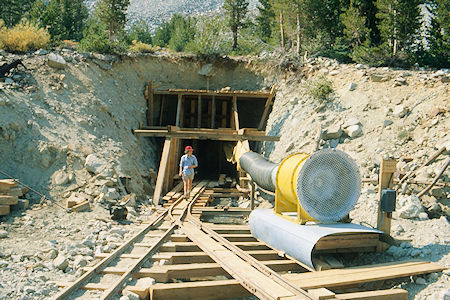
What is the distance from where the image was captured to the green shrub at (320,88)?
13.5 metres

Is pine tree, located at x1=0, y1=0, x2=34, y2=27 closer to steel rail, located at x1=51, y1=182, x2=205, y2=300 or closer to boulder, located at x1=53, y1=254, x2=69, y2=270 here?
steel rail, located at x1=51, y1=182, x2=205, y2=300

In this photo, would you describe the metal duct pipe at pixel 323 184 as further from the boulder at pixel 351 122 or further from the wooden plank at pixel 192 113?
the wooden plank at pixel 192 113

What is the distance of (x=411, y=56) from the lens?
15266mm

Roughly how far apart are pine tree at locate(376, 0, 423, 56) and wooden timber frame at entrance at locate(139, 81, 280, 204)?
5.54 m

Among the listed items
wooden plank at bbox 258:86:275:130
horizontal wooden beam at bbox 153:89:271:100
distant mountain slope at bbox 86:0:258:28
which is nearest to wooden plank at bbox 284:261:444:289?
wooden plank at bbox 258:86:275:130

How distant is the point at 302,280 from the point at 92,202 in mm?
6045

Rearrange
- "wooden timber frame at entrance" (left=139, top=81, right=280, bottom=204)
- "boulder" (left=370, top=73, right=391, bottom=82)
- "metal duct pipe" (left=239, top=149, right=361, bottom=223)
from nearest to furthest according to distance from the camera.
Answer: "metal duct pipe" (left=239, top=149, right=361, bottom=223) < "boulder" (left=370, top=73, right=391, bottom=82) < "wooden timber frame at entrance" (left=139, top=81, right=280, bottom=204)

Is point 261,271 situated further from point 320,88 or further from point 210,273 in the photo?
point 320,88

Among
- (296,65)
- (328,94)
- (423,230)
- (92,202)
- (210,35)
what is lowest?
(92,202)

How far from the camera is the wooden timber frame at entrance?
1316 centimetres

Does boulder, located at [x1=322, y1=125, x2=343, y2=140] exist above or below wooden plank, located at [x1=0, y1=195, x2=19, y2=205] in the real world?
above

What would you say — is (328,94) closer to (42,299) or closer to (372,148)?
(372,148)

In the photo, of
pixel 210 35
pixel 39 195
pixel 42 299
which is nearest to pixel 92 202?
pixel 39 195

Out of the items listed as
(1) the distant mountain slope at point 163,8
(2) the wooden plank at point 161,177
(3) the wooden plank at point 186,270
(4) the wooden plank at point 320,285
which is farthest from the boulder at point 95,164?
(1) the distant mountain slope at point 163,8
